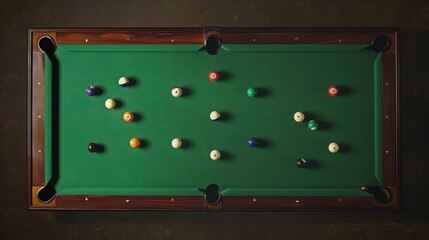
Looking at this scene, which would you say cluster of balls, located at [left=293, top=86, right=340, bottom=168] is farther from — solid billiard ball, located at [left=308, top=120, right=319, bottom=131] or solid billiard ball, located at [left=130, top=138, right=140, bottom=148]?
solid billiard ball, located at [left=130, top=138, right=140, bottom=148]

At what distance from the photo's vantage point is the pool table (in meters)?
2.30

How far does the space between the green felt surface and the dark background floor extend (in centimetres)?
59

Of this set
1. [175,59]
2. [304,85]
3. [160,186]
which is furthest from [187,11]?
[160,186]

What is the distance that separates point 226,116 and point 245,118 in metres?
0.14

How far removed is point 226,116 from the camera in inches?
91.4

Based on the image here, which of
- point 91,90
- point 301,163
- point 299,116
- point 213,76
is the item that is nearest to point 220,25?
point 213,76

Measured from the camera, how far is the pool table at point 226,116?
230cm

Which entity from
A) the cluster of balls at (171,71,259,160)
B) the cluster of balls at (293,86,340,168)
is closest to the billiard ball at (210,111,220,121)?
the cluster of balls at (171,71,259,160)

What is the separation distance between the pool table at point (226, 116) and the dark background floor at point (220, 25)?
0.55 meters

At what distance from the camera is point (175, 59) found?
→ 231 centimetres

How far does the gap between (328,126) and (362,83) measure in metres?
0.40

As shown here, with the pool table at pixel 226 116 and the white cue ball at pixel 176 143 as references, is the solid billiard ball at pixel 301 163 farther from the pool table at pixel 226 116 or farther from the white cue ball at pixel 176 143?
the white cue ball at pixel 176 143

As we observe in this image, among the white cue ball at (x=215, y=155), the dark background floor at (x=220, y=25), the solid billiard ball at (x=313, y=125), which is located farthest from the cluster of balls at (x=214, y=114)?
the dark background floor at (x=220, y=25)

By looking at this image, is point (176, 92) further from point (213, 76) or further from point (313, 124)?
point (313, 124)
